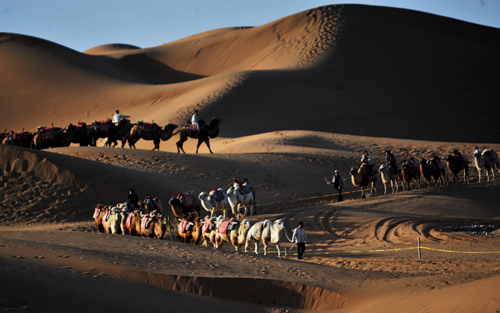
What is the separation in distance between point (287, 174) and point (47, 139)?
15.2 m

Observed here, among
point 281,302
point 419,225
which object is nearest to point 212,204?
point 419,225

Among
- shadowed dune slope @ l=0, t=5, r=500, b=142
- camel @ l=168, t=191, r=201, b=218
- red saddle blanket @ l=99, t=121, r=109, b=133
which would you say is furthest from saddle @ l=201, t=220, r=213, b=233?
shadowed dune slope @ l=0, t=5, r=500, b=142

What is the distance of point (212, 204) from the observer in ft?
61.2

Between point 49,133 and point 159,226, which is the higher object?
point 49,133

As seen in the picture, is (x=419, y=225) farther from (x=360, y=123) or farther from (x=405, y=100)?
(x=405, y=100)

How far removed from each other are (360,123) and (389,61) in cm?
1761

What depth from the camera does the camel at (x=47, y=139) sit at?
30984 millimetres

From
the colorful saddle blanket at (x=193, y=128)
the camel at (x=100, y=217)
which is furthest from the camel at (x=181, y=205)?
the colorful saddle blanket at (x=193, y=128)

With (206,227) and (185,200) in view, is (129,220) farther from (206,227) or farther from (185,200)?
(206,227)

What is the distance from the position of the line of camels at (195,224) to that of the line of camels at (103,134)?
12670 mm

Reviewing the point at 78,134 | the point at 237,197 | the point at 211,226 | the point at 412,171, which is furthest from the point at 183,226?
the point at 78,134

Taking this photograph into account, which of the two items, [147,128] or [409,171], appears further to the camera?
[147,128]

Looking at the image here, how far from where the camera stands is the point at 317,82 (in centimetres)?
5844

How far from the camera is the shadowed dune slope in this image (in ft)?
169
